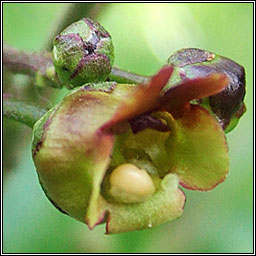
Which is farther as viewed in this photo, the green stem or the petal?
the green stem

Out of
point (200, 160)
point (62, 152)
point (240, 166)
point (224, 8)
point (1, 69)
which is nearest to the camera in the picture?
point (62, 152)

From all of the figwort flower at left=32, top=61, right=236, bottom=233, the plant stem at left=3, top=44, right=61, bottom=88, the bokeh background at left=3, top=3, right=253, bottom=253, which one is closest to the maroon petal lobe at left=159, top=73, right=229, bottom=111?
the figwort flower at left=32, top=61, right=236, bottom=233

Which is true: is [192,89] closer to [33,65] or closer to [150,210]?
[150,210]

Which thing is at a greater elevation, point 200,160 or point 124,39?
point 200,160

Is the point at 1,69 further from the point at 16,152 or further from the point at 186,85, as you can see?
A: the point at 186,85

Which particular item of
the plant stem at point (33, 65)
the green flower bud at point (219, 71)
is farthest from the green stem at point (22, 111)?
the green flower bud at point (219, 71)

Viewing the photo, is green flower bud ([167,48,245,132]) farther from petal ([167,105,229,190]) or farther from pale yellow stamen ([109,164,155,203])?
pale yellow stamen ([109,164,155,203])

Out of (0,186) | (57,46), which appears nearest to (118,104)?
(57,46)
